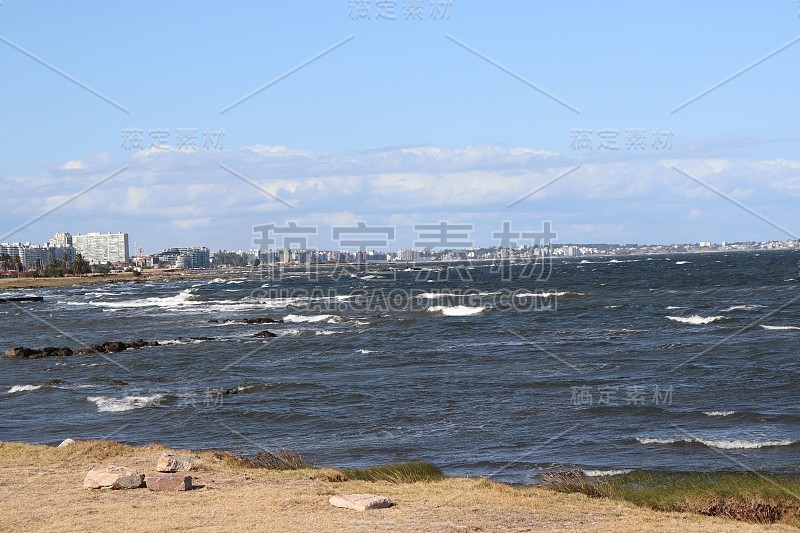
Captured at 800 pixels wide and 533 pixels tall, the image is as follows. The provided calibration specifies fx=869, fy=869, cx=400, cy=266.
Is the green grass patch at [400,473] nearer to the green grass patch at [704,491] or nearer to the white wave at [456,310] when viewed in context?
the green grass patch at [704,491]

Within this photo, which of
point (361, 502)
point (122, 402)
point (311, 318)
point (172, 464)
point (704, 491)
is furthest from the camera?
point (311, 318)

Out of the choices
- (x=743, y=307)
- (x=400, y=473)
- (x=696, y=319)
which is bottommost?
(x=696, y=319)

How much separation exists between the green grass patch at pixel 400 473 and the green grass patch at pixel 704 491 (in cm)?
192

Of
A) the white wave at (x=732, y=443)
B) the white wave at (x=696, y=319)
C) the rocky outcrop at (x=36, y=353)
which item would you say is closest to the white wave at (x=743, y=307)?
the white wave at (x=696, y=319)

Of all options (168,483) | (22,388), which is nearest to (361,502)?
(168,483)

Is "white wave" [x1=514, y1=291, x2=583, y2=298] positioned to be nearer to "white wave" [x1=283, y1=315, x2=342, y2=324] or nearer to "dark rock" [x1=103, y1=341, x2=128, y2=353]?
"white wave" [x1=283, y1=315, x2=342, y2=324]

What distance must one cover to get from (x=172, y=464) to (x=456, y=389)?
13215mm

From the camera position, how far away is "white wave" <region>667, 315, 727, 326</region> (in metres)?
44.8

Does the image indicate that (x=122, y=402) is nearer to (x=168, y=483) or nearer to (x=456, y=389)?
(x=456, y=389)

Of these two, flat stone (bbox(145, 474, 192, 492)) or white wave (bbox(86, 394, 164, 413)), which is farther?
white wave (bbox(86, 394, 164, 413))

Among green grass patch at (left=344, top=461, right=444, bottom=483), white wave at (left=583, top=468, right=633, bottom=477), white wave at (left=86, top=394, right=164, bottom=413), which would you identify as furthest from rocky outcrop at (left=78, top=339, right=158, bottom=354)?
white wave at (left=583, top=468, right=633, bottom=477)

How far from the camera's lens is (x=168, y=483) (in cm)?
1243

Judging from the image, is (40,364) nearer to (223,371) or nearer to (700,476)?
(223,371)

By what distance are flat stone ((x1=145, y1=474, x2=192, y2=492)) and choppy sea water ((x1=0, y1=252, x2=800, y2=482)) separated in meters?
4.42
